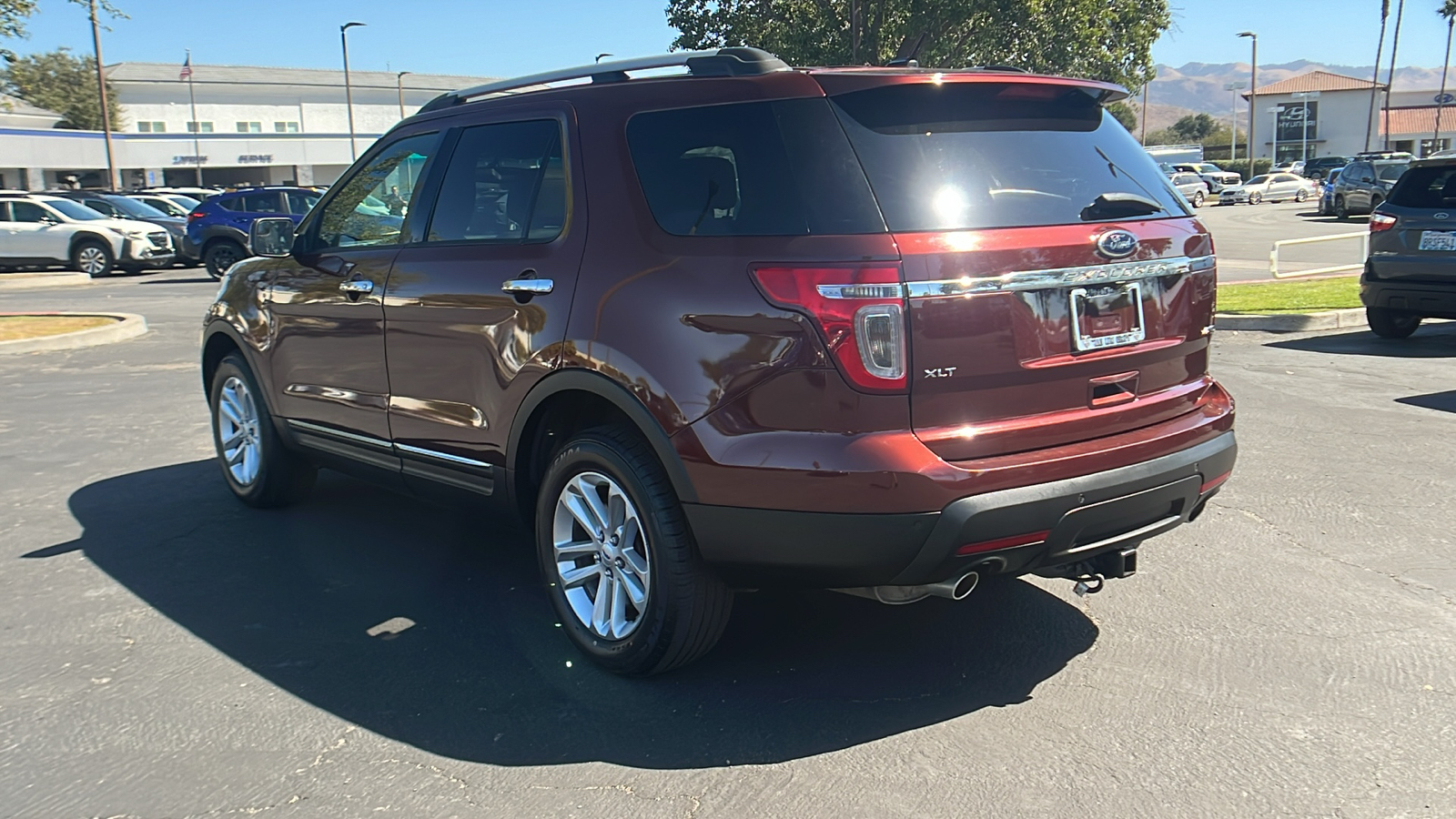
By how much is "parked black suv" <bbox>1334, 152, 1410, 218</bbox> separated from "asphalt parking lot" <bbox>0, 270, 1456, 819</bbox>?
116 feet

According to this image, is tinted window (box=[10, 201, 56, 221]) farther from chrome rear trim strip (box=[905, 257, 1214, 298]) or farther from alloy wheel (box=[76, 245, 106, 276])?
chrome rear trim strip (box=[905, 257, 1214, 298])

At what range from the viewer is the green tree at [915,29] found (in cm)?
2911

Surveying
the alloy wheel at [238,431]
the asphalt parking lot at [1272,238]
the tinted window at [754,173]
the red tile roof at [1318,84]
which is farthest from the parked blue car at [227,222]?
the red tile roof at [1318,84]

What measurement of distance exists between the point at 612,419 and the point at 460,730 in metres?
1.08

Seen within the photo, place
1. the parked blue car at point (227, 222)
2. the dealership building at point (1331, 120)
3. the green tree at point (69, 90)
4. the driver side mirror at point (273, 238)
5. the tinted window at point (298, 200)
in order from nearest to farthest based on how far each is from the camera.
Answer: the driver side mirror at point (273, 238)
the parked blue car at point (227, 222)
the tinted window at point (298, 200)
the green tree at point (69, 90)
the dealership building at point (1331, 120)

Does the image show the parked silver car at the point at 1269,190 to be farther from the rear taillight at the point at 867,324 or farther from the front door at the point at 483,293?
the rear taillight at the point at 867,324

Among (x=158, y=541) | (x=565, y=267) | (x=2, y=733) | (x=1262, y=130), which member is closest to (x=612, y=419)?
(x=565, y=267)

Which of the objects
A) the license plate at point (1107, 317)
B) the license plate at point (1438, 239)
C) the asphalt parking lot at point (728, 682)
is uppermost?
the license plate at point (1107, 317)

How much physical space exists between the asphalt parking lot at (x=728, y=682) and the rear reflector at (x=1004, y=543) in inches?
21.9

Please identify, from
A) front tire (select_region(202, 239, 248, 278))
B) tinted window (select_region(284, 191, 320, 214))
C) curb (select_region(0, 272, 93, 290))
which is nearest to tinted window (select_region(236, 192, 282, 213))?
tinted window (select_region(284, 191, 320, 214))

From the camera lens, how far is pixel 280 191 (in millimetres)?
23922

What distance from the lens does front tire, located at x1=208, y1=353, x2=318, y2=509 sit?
19.3 ft

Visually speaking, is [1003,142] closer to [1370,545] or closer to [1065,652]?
[1065,652]

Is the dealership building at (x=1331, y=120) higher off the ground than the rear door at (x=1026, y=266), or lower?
higher
